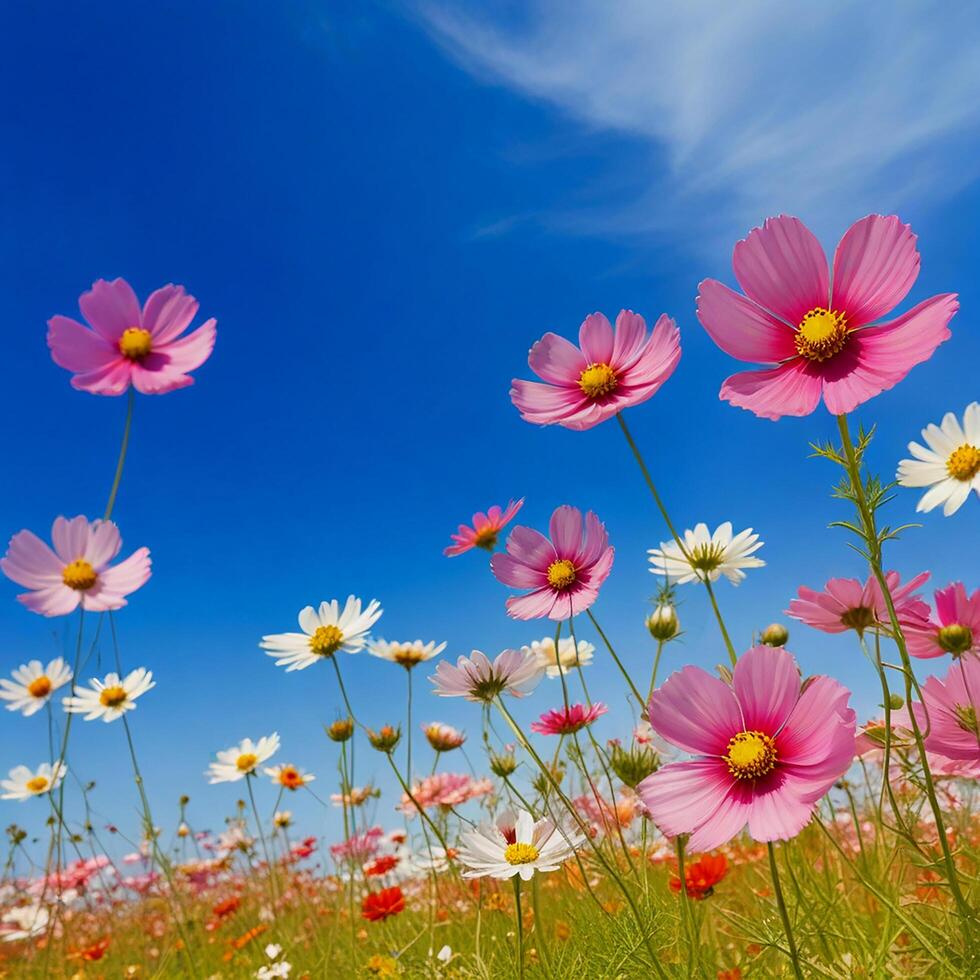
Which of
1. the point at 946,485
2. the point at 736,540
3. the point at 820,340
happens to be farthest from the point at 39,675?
the point at 946,485

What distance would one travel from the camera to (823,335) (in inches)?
34.3

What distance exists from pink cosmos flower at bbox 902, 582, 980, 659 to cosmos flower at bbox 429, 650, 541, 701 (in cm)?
54

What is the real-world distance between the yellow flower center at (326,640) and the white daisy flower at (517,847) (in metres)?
0.51

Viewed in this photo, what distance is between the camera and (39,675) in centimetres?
210

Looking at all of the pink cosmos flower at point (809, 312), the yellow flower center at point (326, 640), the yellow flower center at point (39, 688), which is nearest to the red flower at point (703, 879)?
the yellow flower center at point (326, 640)

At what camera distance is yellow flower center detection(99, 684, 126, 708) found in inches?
74.9

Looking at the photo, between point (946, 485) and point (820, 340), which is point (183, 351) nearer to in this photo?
point (820, 340)

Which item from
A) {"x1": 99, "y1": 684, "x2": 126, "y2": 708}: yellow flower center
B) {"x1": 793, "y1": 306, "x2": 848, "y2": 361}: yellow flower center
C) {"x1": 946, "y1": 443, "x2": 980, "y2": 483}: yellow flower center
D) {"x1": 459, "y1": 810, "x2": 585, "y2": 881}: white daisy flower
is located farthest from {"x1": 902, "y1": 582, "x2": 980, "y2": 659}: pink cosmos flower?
{"x1": 99, "y1": 684, "x2": 126, "y2": 708}: yellow flower center

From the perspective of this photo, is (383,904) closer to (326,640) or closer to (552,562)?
(326,640)

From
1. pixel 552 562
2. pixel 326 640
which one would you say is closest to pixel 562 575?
pixel 552 562

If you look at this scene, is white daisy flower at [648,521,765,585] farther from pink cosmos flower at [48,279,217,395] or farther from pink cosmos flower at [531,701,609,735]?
pink cosmos flower at [48,279,217,395]

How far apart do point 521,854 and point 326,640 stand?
65 centimetres

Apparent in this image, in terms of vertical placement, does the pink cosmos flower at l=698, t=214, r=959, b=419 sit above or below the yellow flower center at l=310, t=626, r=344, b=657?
below

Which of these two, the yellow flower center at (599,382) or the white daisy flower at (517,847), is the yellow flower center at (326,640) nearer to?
the white daisy flower at (517,847)
